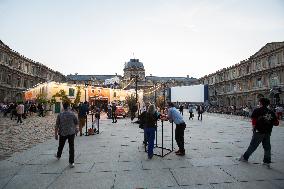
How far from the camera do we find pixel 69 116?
6688 millimetres

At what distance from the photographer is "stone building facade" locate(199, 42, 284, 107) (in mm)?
42344

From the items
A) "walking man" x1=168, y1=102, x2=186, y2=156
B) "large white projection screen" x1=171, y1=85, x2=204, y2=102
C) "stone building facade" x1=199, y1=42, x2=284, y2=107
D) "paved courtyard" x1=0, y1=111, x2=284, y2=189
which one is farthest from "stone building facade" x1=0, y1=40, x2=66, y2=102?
"stone building facade" x1=199, y1=42, x2=284, y2=107

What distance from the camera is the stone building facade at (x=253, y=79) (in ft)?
139

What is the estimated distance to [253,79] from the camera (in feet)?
168

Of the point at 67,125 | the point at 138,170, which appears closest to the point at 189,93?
the point at 67,125

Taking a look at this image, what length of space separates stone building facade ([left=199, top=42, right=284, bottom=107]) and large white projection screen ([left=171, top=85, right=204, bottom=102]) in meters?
11.8

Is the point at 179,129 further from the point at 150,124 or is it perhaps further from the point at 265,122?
the point at 265,122

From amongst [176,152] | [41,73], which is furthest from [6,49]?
[176,152]

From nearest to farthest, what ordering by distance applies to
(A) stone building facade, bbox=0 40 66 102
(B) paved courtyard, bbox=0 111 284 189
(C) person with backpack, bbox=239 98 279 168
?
(B) paved courtyard, bbox=0 111 284 189, (C) person with backpack, bbox=239 98 279 168, (A) stone building facade, bbox=0 40 66 102

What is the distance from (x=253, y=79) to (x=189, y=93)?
1552 centimetres

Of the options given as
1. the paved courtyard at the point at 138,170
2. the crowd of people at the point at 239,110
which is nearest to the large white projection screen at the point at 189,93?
the crowd of people at the point at 239,110

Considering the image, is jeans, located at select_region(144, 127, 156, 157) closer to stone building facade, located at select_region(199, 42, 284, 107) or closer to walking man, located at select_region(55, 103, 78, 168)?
walking man, located at select_region(55, 103, 78, 168)

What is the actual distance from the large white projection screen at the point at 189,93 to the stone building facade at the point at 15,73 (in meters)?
33.0

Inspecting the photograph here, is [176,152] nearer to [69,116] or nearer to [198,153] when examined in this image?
[198,153]
